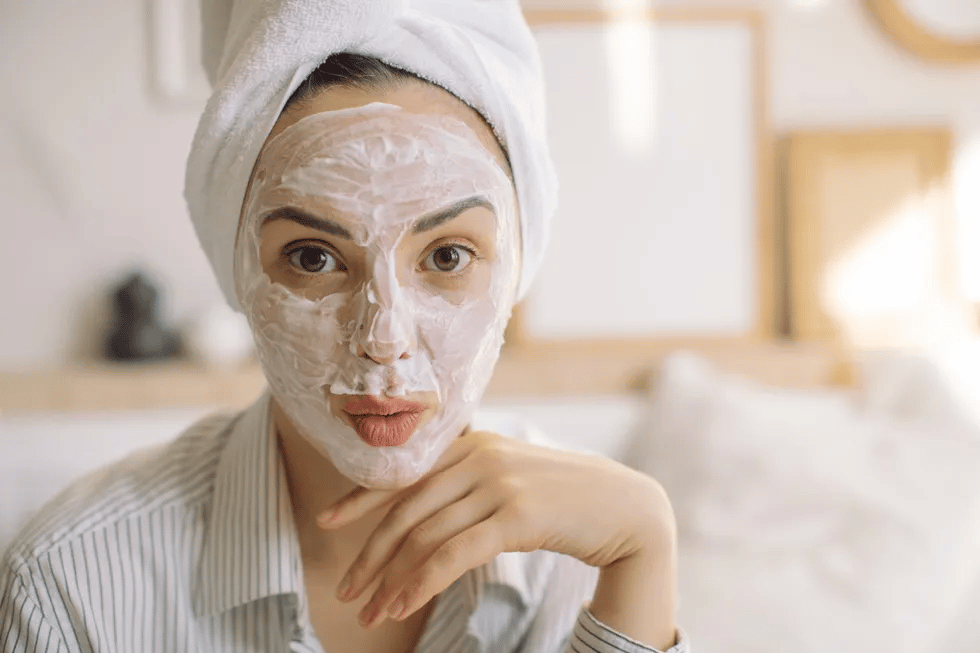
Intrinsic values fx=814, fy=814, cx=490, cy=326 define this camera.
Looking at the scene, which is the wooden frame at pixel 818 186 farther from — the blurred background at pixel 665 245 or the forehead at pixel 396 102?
the forehead at pixel 396 102

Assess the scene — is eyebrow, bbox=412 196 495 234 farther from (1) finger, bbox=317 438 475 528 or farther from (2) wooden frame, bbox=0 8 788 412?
(2) wooden frame, bbox=0 8 788 412

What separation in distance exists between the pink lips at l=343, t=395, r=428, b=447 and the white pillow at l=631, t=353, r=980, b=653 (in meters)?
0.67

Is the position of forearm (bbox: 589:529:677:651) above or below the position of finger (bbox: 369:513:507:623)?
below

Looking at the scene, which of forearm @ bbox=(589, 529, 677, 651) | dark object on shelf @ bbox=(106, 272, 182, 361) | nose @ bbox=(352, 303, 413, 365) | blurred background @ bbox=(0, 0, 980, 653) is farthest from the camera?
dark object on shelf @ bbox=(106, 272, 182, 361)

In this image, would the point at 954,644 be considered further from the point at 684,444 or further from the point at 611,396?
the point at 611,396

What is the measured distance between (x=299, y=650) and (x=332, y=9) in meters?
0.50

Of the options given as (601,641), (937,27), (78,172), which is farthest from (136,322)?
(937,27)

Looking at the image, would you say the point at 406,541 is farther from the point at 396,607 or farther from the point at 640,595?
the point at 640,595

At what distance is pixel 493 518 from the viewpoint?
61 centimetres

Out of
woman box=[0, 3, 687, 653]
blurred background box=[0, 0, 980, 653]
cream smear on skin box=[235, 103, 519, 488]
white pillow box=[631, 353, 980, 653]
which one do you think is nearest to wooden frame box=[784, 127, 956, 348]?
blurred background box=[0, 0, 980, 653]

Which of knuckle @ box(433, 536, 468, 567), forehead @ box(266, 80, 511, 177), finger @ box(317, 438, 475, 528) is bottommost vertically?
knuckle @ box(433, 536, 468, 567)

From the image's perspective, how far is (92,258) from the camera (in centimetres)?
152

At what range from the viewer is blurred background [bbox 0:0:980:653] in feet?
4.50

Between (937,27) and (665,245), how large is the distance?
682 millimetres
